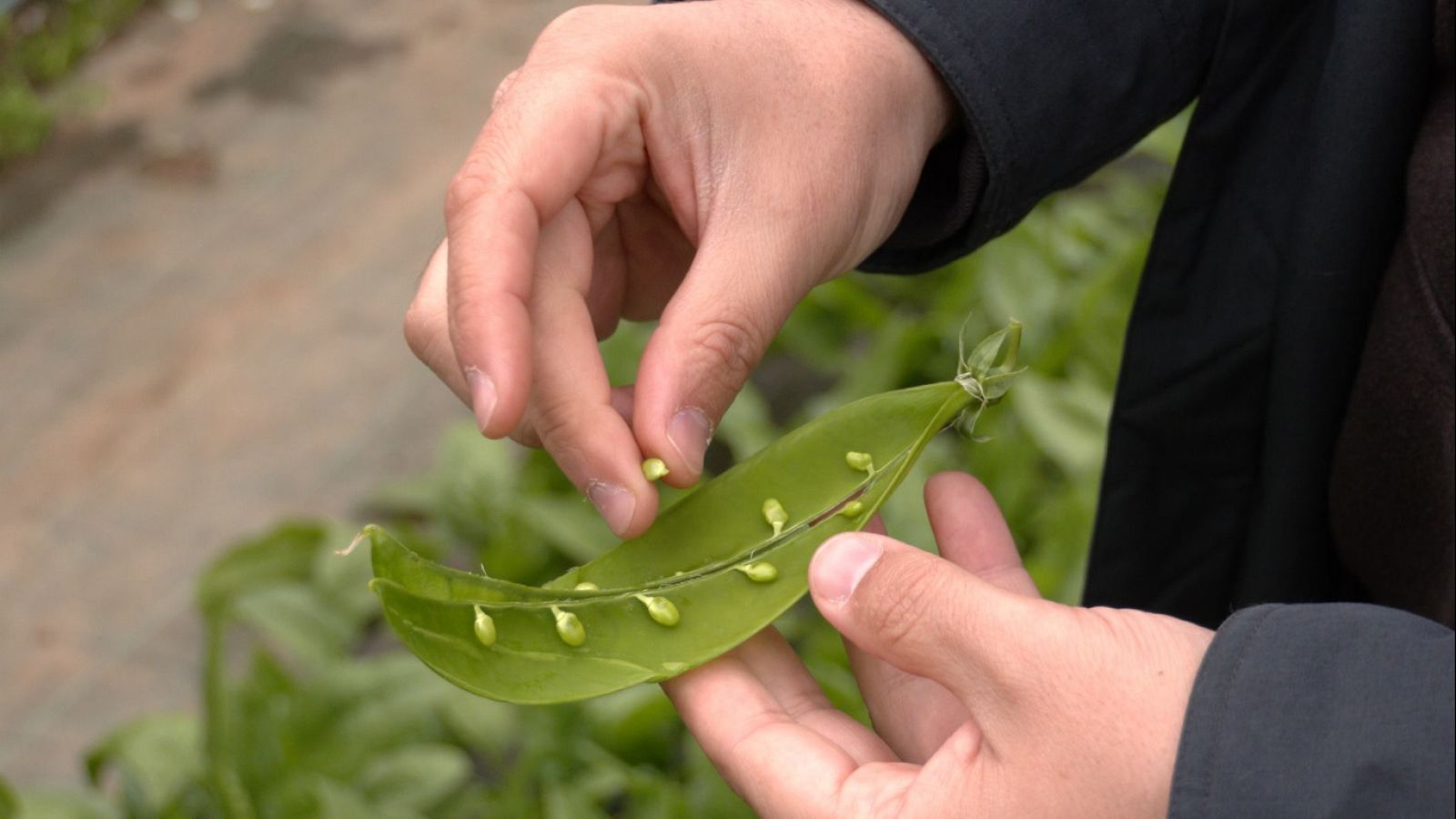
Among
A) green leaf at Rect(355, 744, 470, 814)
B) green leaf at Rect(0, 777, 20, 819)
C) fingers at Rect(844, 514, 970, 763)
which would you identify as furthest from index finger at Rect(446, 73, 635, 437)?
green leaf at Rect(0, 777, 20, 819)

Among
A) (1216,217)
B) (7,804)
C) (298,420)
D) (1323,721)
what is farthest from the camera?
(298,420)

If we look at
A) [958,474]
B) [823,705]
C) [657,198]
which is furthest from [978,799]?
[657,198]

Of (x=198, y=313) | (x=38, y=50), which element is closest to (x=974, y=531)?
(x=198, y=313)

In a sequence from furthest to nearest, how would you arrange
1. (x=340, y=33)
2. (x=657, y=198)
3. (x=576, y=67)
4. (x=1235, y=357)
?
(x=340, y=33), (x=1235, y=357), (x=657, y=198), (x=576, y=67)

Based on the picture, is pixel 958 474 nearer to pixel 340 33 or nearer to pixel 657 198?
pixel 657 198

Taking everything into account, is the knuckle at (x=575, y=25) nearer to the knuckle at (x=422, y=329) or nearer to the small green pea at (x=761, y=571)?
the knuckle at (x=422, y=329)

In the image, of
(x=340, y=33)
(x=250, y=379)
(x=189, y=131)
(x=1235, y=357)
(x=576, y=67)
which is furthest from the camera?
(x=340, y=33)

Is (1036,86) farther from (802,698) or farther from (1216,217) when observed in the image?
(802,698)
